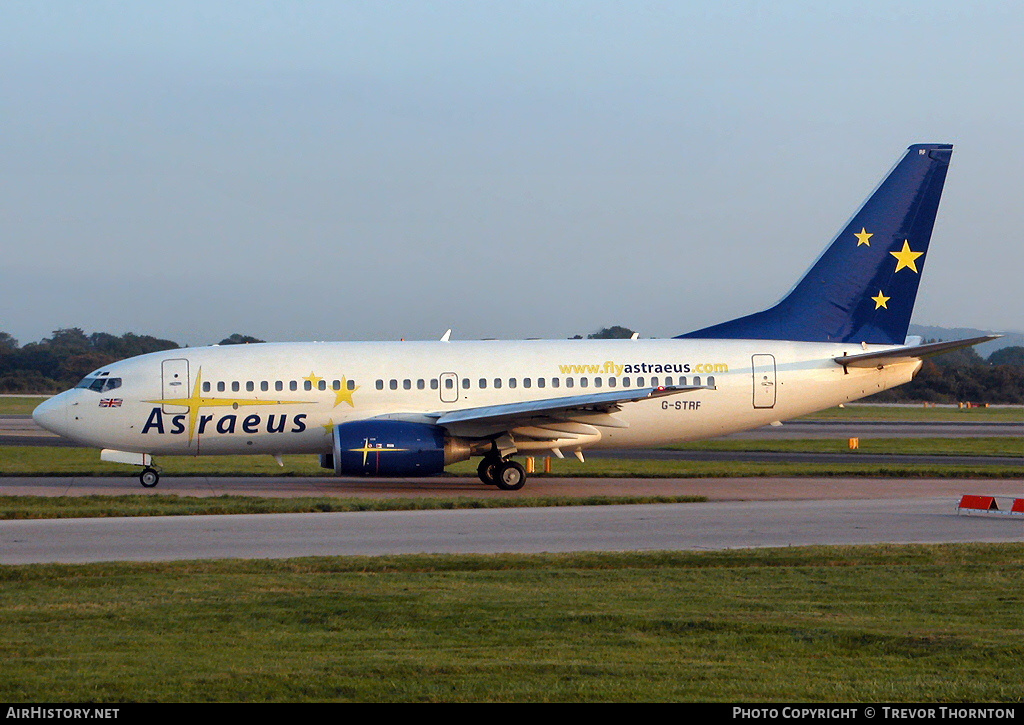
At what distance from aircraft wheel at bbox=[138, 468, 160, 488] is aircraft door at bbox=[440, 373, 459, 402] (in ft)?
23.4

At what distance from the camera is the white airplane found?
27047mm

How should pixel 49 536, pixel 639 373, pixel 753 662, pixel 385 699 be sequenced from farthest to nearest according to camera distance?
pixel 639 373 → pixel 49 536 → pixel 753 662 → pixel 385 699

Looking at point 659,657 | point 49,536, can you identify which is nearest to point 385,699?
point 659,657

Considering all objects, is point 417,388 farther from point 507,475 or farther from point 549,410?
point 549,410

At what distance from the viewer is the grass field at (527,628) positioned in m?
8.38

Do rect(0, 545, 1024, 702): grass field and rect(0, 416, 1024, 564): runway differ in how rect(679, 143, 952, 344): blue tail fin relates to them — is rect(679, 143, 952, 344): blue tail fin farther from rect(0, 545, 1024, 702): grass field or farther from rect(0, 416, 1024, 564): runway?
rect(0, 545, 1024, 702): grass field

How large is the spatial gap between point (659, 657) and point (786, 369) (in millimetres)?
19458

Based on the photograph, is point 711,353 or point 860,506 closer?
point 860,506

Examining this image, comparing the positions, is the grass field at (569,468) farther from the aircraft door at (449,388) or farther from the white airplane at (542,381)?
the aircraft door at (449,388)

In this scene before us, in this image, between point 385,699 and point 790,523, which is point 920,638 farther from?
point 790,523

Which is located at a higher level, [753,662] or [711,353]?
[711,353]

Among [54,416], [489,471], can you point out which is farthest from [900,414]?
[54,416]

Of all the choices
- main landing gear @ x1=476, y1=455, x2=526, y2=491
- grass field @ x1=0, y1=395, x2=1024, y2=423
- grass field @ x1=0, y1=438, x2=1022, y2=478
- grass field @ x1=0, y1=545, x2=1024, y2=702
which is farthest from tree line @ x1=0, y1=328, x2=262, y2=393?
grass field @ x1=0, y1=545, x2=1024, y2=702

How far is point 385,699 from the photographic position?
804cm
